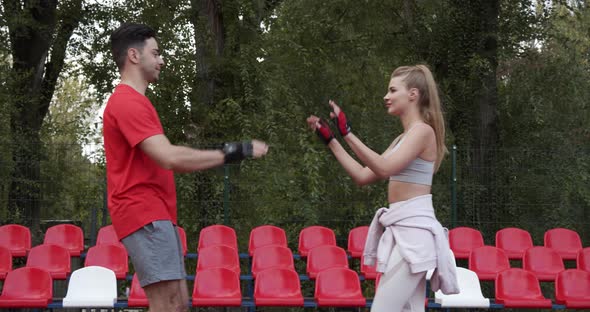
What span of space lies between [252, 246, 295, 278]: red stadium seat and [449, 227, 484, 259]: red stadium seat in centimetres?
195

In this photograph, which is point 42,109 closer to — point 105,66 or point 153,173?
point 105,66

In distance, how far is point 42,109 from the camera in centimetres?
1364

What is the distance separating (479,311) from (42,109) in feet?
26.3

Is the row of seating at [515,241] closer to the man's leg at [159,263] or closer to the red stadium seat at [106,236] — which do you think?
the red stadium seat at [106,236]

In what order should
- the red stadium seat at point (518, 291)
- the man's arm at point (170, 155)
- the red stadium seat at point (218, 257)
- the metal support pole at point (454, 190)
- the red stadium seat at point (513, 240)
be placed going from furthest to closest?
the metal support pole at point (454, 190) → the red stadium seat at point (513, 240) → the red stadium seat at point (218, 257) → the red stadium seat at point (518, 291) → the man's arm at point (170, 155)

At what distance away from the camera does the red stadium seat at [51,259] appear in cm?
812

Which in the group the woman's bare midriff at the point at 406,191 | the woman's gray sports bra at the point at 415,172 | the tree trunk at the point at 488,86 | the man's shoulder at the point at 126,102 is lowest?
the woman's bare midriff at the point at 406,191

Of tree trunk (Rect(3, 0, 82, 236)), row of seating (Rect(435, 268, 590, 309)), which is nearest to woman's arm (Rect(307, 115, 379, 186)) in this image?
row of seating (Rect(435, 268, 590, 309))

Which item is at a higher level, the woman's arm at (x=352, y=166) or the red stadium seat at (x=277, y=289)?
the woman's arm at (x=352, y=166)

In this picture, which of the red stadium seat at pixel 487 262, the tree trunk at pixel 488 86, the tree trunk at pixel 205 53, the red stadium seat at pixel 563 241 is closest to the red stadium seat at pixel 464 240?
the red stadium seat at pixel 487 262

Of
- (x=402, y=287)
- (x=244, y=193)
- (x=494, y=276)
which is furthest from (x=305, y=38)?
(x=402, y=287)

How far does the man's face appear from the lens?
124 inches

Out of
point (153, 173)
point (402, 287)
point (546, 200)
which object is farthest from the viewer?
point (546, 200)

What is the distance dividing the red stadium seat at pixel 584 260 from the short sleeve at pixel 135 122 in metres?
6.62
